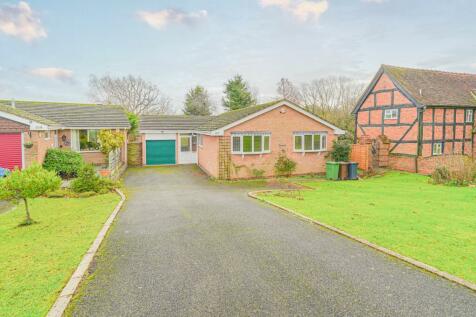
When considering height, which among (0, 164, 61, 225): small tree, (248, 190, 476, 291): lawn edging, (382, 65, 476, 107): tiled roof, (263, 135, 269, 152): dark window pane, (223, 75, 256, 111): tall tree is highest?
(223, 75, 256, 111): tall tree

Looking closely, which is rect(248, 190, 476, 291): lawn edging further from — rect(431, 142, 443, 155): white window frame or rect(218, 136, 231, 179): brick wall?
rect(431, 142, 443, 155): white window frame

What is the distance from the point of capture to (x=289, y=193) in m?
14.2

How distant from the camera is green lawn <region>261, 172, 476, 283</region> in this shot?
6.29 m

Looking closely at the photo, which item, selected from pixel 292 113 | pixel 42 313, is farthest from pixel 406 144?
pixel 42 313

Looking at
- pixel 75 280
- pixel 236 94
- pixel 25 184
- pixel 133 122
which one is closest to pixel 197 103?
pixel 236 94

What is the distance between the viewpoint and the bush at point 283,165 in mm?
20156

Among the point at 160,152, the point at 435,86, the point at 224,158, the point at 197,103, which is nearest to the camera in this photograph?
the point at 224,158

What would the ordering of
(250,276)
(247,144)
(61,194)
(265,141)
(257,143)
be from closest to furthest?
(250,276) → (61,194) → (247,144) → (257,143) → (265,141)

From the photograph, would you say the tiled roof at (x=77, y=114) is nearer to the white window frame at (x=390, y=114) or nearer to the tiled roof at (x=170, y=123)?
the tiled roof at (x=170, y=123)

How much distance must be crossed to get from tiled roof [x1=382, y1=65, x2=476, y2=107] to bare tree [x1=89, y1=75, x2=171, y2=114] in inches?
1601

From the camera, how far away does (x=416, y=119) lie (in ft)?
78.2

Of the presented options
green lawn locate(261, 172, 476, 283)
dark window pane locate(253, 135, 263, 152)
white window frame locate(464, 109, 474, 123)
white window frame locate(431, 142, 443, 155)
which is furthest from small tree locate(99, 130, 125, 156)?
white window frame locate(464, 109, 474, 123)

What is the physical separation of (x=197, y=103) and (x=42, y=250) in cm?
4336

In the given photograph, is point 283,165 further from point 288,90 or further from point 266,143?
point 288,90
